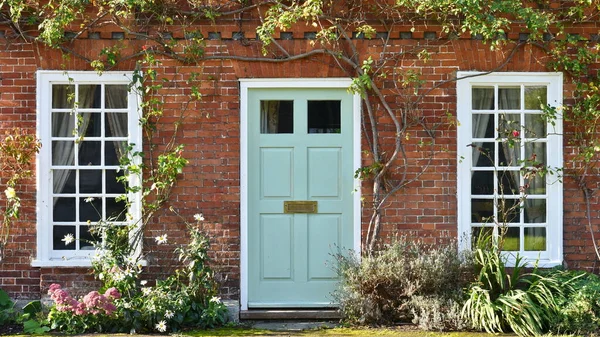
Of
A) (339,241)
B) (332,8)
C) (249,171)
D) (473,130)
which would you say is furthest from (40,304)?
(473,130)

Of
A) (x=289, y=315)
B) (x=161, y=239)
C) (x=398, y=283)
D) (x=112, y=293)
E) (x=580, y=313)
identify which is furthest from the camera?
(x=289, y=315)

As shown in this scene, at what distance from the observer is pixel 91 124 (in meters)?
9.38

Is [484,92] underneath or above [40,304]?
above

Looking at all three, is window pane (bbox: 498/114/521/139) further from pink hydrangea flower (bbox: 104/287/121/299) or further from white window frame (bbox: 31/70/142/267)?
pink hydrangea flower (bbox: 104/287/121/299)

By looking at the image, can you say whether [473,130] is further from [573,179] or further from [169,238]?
[169,238]

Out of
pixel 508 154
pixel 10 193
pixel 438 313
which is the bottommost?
pixel 438 313

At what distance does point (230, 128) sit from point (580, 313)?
406 centimetres

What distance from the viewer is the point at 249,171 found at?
9.34 m

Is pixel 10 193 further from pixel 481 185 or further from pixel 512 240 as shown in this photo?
pixel 512 240

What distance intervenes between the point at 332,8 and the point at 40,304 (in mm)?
4446

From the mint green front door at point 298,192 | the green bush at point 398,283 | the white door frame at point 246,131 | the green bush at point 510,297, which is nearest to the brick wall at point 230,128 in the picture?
the white door frame at point 246,131

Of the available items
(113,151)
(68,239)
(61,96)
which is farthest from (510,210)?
(61,96)

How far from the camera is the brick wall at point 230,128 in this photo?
364 inches

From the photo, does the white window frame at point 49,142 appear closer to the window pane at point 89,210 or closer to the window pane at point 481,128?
the window pane at point 89,210
